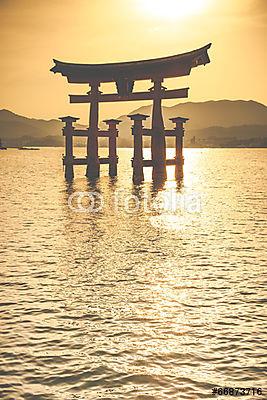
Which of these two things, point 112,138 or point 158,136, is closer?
point 158,136

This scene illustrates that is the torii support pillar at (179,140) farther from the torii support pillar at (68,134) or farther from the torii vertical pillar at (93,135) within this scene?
the torii support pillar at (68,134)

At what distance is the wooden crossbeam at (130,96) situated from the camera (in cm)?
2560

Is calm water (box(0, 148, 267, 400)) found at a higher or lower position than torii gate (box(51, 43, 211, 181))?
lower

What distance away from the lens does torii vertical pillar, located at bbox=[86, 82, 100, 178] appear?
93.7ft

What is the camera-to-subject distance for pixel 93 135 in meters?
30.0

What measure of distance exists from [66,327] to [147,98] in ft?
72.6

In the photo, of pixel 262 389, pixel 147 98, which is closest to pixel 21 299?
pixel 262 389

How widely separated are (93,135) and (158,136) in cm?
439

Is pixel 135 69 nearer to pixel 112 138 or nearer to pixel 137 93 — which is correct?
pixel 137 93

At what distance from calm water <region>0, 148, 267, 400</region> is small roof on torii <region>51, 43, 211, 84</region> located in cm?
1330

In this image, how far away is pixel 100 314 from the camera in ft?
22.7

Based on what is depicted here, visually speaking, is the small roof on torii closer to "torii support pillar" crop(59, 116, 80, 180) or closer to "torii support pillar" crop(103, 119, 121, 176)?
"torii support pillar" crop(59, 116, 80, 180)

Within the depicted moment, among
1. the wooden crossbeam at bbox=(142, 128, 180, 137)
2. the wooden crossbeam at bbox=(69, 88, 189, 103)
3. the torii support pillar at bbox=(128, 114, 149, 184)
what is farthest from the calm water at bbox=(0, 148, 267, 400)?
the wooden crossbeam at bbox=(142, 128, 180, 137)

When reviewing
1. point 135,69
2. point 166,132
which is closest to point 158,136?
point 166,132
